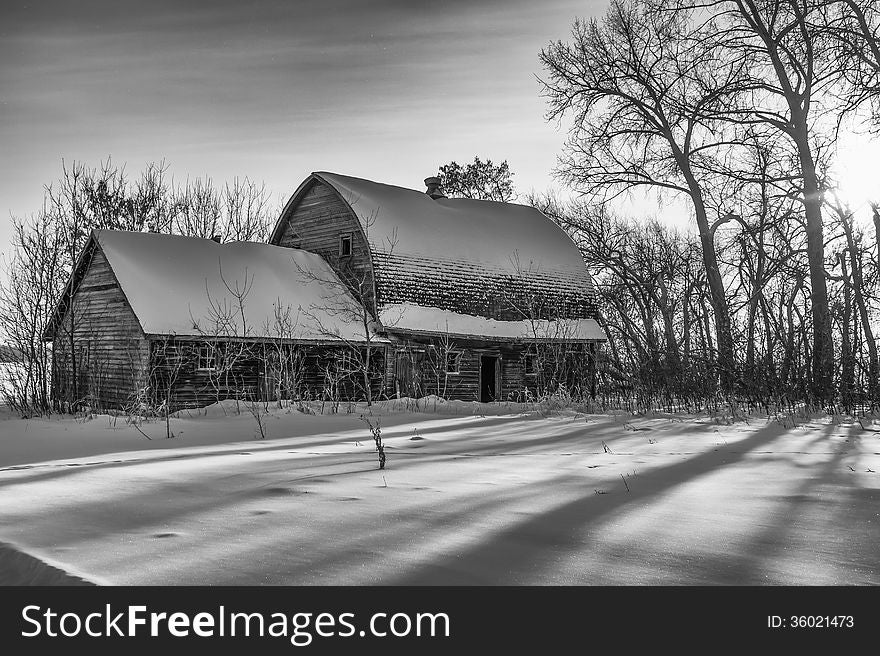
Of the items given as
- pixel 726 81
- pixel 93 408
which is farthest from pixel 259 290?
pixel 726 81

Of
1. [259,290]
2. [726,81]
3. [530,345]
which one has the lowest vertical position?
[530,345]

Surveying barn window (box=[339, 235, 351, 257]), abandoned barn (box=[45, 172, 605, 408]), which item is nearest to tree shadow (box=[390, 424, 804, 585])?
abandoned barn (box=[45, 172, 605, 408])

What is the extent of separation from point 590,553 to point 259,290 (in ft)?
60.6

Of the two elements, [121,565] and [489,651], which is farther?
[121,565]

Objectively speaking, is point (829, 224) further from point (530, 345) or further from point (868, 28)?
point (530, 345)

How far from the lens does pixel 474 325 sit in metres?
23.2

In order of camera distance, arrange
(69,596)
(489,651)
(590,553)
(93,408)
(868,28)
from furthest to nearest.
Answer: (93,408), (868,28), (590,553), (69,596), (489,651)

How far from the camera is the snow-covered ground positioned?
10.8 ft

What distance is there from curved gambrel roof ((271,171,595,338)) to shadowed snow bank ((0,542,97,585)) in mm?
18359

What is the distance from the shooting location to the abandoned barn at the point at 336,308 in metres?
19.1

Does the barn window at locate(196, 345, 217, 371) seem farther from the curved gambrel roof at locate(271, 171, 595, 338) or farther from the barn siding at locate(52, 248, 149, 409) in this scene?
the curved gambrel roof at locate(271, 171, 595, 338)

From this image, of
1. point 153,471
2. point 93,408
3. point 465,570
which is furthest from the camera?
point 93,408

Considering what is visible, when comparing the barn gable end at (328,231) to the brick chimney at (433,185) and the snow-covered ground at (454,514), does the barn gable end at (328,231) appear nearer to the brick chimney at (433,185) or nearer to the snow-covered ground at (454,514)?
the brick chimney at (433,185)

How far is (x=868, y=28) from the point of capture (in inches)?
677
